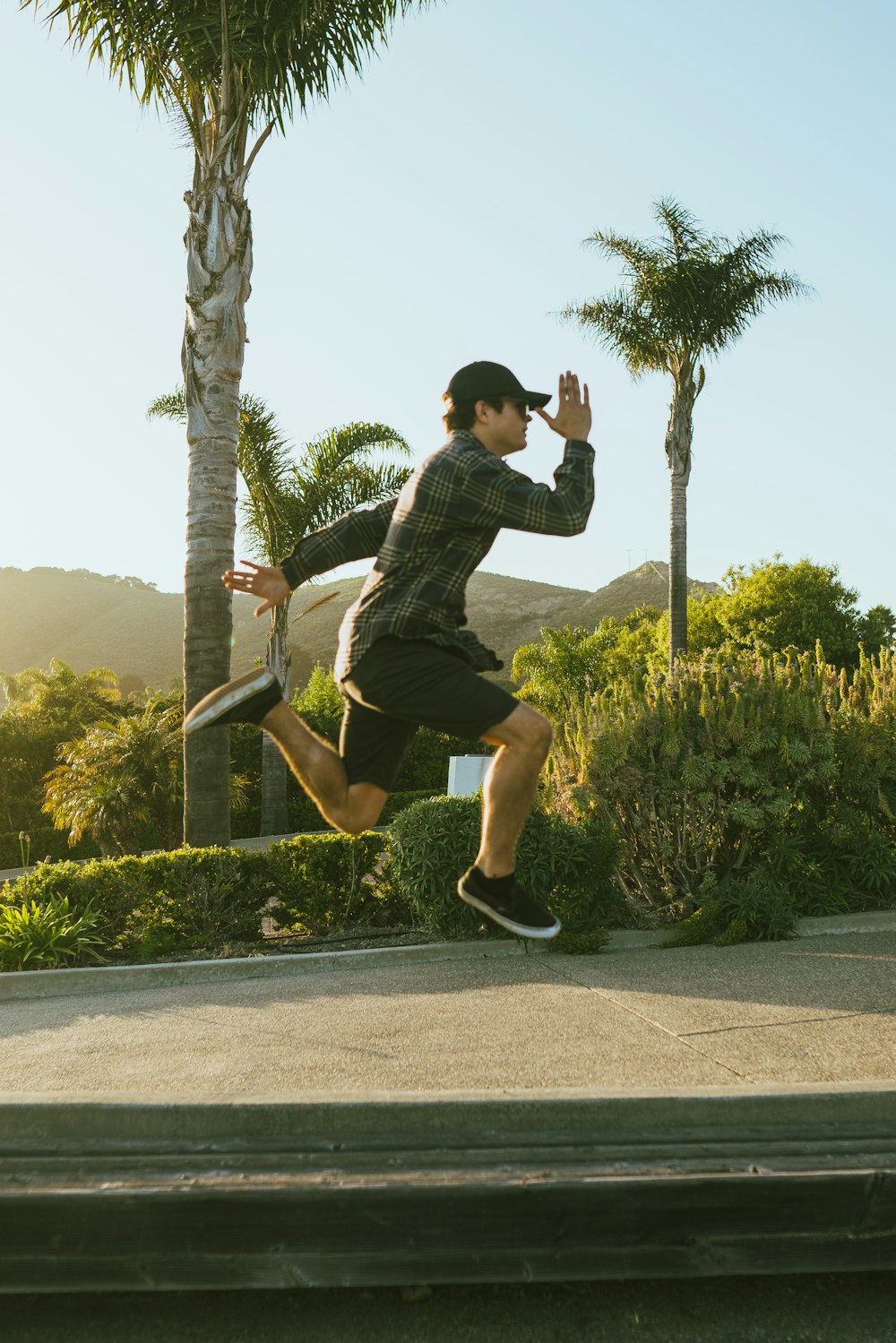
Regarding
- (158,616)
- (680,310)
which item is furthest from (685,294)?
(158,616)

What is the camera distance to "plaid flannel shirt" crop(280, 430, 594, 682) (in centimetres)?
283

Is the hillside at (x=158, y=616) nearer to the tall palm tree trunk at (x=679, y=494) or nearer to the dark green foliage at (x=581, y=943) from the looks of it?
the tall palm tree trunk at (x=679, y=494)

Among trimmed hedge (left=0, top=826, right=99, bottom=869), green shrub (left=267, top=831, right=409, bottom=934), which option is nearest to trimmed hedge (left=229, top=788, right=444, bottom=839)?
trimmed hedge (left=0, top=826, right=99, bottom=869)

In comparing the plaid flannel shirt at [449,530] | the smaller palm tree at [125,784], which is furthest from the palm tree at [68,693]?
the plaid flannel shirt at [449,530]

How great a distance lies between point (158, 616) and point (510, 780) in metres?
158

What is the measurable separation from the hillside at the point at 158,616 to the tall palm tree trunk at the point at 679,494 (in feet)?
242

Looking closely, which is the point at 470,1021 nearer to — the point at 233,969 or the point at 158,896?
the point at 233,969

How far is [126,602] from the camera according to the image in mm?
161500

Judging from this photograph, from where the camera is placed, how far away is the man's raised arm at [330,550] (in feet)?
11.1

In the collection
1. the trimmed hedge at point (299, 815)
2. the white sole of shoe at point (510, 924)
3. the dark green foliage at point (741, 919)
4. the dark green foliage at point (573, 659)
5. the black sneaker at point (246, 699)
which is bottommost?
the trimmed hedge at point (299, 815)

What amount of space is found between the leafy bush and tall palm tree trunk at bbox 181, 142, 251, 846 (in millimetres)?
3533

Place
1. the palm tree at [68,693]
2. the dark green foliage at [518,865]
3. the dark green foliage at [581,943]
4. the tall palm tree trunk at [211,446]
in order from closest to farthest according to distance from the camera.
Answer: the dark green foliage at [581,943], the dark green foliage at [518,865], the tall palm tree trunk at [211,446], the palm tree at [68,693]

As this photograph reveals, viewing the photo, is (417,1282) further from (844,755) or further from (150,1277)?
(844,755)

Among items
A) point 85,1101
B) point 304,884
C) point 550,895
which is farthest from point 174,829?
point 85,1101
